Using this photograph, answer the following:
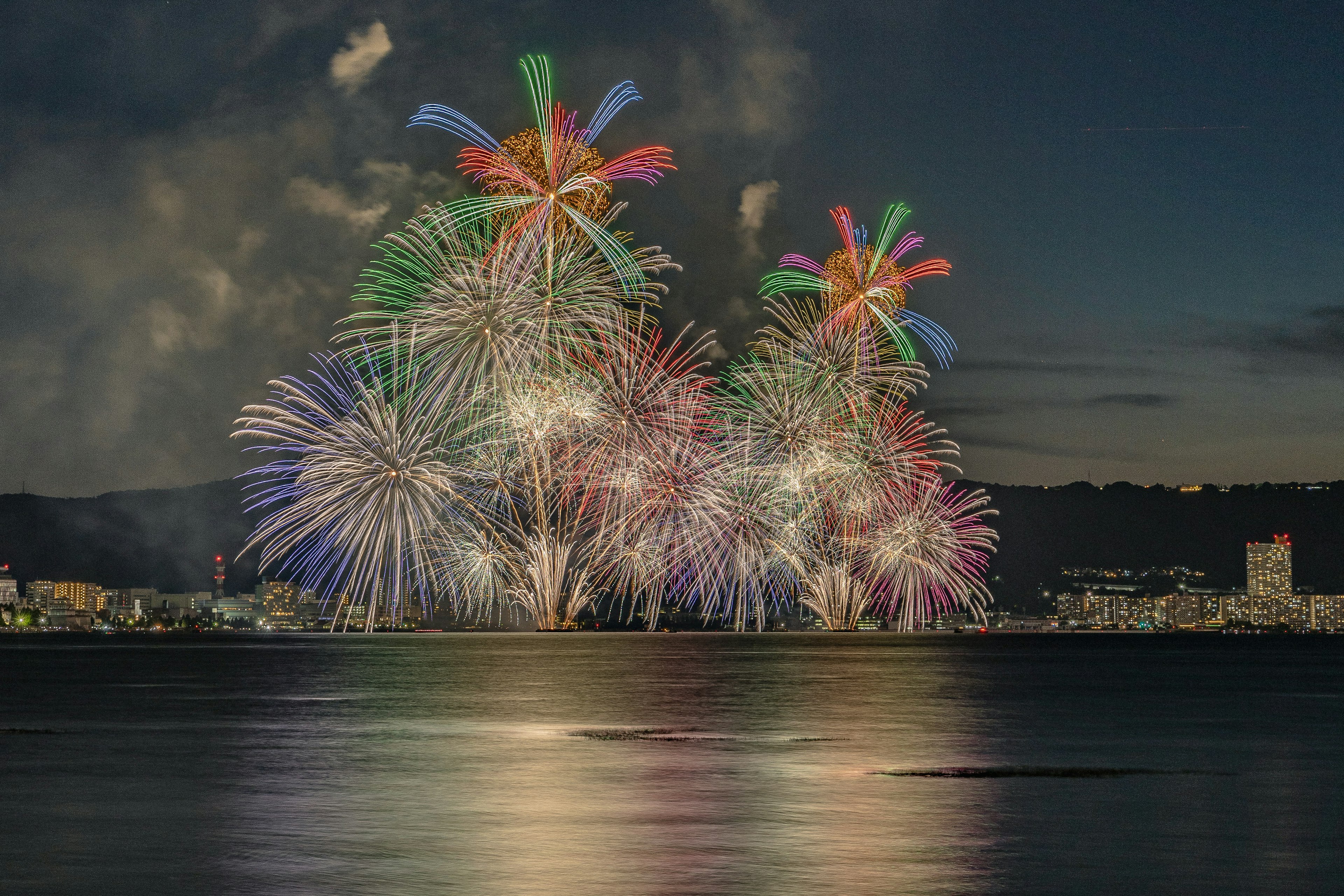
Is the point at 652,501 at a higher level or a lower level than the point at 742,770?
higher

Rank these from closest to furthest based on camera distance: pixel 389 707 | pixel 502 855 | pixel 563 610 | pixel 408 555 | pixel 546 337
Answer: pixel 502 855 < pixel 389 707 < pixel 546 337 < pixel 408 555 < pixel 563 610

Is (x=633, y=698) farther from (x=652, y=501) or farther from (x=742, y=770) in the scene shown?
(x=652, y=501)

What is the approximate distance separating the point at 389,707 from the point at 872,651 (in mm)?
68414

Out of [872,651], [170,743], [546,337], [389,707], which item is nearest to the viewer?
[170,743]

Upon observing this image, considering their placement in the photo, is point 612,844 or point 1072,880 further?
point 612,844

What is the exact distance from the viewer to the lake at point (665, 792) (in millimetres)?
14258

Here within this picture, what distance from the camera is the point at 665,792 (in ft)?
67.2

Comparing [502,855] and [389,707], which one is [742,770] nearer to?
[502,855]

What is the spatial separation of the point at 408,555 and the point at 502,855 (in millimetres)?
81561

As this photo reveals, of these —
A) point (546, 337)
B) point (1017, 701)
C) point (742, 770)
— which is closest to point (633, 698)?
point (1017, 701)

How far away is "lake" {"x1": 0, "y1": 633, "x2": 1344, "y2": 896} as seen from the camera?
46.8 feet

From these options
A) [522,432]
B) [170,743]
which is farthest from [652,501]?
[170,743]

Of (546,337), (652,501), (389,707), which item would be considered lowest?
(389,707)

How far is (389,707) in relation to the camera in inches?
1575
